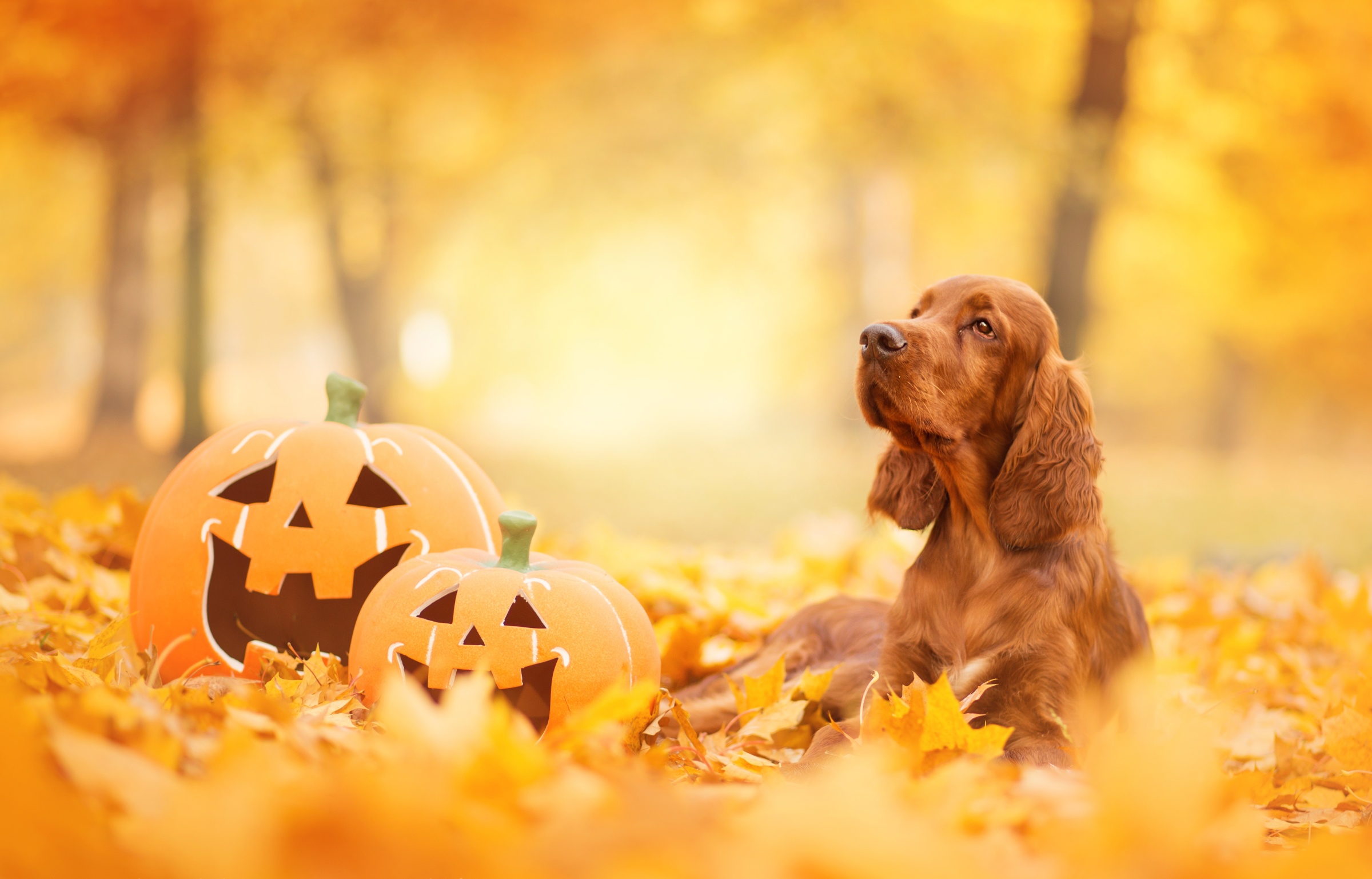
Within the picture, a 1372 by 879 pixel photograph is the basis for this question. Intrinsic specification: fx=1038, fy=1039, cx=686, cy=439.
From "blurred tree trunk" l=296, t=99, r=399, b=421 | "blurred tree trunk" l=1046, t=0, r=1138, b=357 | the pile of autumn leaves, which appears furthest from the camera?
"blurred tree trunk" l=296, t=99, r=399, b=421

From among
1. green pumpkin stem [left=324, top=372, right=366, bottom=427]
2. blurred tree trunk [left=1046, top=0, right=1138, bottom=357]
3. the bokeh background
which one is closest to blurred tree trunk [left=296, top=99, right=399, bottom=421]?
the bokeh background

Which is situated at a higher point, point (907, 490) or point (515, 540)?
point (907, 490)

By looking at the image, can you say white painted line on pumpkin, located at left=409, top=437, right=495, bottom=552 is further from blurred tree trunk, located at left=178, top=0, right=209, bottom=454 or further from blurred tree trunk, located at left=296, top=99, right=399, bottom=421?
blurred tree trunk, located at left=296, top=99, right=399, bottom=421

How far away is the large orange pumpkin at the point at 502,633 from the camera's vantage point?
7.56 ft

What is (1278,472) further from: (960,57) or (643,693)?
(643,693)

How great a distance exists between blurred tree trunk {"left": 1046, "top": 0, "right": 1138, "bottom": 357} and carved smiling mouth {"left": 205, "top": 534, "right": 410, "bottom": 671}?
282 inches

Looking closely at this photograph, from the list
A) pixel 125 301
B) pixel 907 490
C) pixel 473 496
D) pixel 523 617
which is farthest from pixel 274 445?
pixel 125 301

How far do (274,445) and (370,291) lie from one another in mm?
11411

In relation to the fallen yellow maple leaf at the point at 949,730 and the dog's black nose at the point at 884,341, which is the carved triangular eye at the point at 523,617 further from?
the dog's black nose at the point at 884,341

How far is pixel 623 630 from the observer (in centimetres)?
252

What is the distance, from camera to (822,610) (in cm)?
333

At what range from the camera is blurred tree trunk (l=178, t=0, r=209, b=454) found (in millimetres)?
9164

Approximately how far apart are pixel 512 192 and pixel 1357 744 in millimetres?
11617

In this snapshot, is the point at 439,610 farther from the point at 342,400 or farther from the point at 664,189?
the point at 664,189
